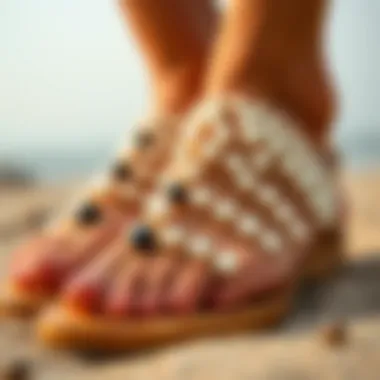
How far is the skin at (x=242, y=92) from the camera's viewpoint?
0.66 metres

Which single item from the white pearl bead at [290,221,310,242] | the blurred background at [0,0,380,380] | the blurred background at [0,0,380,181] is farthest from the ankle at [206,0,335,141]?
the blurred background at [0,0,380,181]

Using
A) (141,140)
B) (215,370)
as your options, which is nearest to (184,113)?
(141,140)

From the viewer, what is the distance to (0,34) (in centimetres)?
170

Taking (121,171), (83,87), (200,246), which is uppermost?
(83,87)

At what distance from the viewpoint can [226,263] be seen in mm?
688

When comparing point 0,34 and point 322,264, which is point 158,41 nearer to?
point 322,264

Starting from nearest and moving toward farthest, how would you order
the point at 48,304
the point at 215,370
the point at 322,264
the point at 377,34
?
the point at 215,370
the point at 48,304
the point at 322,264
the point at 377,34

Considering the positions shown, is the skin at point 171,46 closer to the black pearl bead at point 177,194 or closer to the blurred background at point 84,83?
the black pearl bead at point 177,194

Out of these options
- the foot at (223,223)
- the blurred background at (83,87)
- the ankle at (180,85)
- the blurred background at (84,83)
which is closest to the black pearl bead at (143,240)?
the foot at (223,223)

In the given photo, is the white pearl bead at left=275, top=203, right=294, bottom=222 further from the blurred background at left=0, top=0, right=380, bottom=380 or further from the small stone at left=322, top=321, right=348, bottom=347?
the blurred background at left=0, top=0, right=380, bottom=380

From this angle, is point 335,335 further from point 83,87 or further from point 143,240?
point 83,87

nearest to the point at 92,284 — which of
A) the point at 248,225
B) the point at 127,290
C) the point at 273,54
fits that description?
the point at 127,290

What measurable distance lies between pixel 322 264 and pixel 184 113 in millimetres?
183

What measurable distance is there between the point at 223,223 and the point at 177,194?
0.04 m
